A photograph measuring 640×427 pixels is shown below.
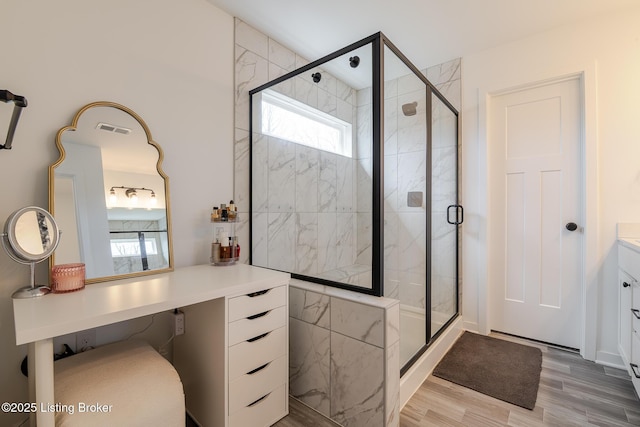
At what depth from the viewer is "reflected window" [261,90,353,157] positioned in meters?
2.07

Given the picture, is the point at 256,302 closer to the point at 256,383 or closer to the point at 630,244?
the point at 256,383

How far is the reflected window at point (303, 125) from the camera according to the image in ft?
6.81

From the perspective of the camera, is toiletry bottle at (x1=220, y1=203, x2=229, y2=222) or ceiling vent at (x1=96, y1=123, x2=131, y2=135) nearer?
ceiling vent at (x1=96, y1=123, x2=131, y2=135)

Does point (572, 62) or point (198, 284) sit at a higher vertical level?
point (572, 62)

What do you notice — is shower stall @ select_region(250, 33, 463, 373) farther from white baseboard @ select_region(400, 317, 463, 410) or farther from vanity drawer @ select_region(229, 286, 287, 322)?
vanity drawer @ select_region(229, 286, 287, 322)

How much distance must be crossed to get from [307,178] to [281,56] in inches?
41.1

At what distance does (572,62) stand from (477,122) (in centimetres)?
71

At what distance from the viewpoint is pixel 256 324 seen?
134cm

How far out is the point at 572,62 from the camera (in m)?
2.12

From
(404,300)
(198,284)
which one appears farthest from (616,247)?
(198,284)

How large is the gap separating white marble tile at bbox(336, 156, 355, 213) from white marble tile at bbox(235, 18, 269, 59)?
1.00 meters

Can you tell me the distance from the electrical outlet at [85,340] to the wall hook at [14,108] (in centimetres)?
88

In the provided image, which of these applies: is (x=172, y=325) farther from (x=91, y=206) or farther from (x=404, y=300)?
(x=404, y=300)

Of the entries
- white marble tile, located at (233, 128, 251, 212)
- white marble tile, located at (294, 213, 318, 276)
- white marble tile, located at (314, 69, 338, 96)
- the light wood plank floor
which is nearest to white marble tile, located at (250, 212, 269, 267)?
white marble tile, located at (233, 128, 251, 212)
